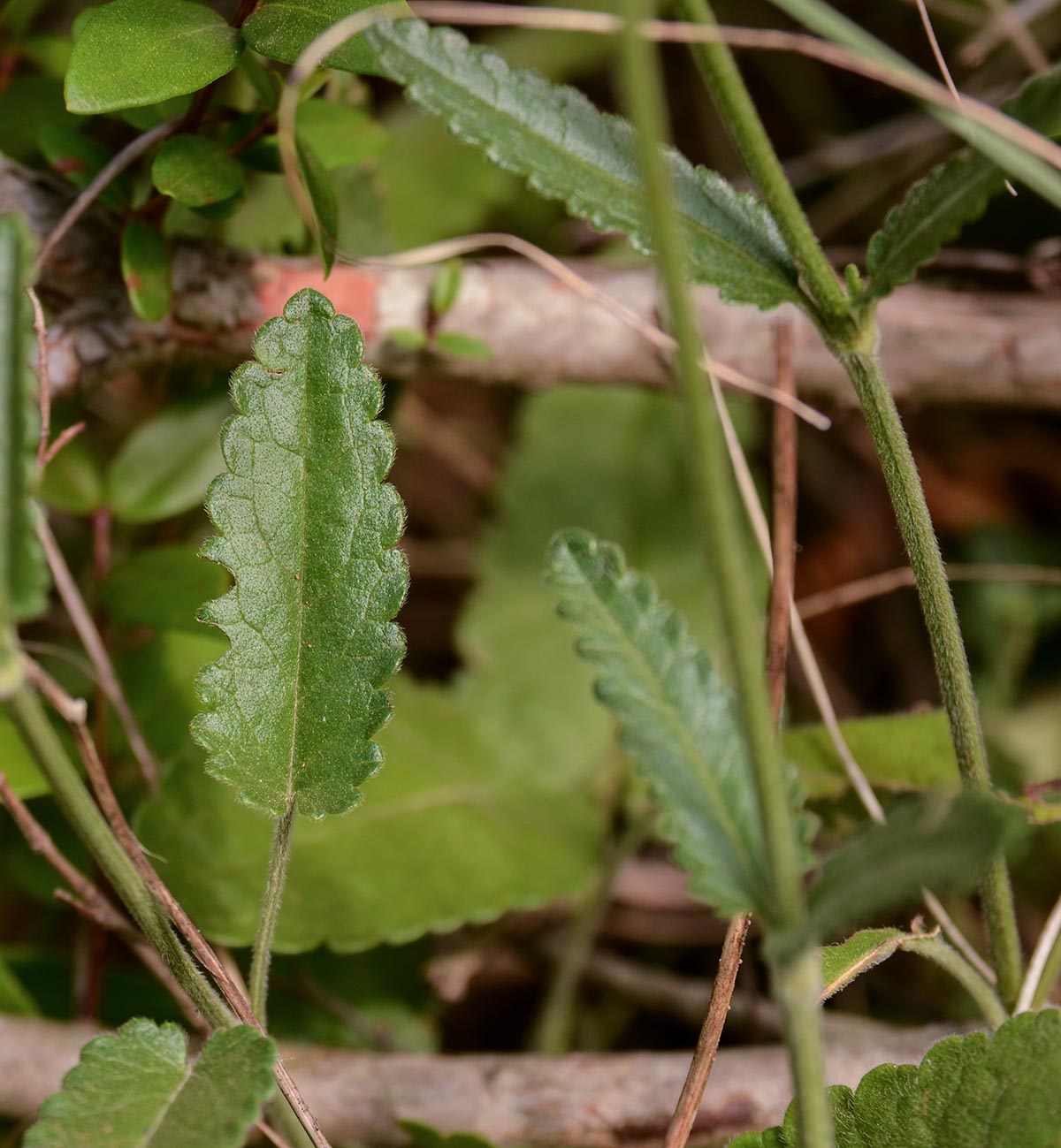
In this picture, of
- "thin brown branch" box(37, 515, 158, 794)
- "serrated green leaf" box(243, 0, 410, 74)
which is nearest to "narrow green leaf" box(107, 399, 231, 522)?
"thin brown branch" box(37, 515, 158, 794)

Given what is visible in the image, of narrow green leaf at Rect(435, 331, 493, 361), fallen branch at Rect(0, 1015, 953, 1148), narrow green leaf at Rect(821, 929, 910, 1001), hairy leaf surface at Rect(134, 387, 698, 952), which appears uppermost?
narrow green leaf at Rect(435, 331, 493, 361)

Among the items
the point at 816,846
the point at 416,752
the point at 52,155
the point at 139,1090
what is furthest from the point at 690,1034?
the point at 52,155

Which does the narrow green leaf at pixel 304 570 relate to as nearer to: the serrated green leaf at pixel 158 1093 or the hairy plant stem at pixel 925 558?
the serrated green leaf at pixel 158 1093

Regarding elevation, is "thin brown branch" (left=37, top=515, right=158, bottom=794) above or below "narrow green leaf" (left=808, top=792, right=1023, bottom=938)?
below

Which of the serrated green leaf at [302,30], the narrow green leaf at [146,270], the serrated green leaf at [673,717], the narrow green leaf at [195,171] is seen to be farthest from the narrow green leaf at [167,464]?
the serrated green leaf at [673,717]

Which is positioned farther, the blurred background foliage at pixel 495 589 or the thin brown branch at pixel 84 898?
the blurred background foliage at pixel 495 589

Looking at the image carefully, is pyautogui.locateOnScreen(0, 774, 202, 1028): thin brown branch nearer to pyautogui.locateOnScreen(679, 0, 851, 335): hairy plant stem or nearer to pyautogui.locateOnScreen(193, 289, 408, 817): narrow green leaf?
pyautogui.locateOnScreen(193, 289, 408, 817): narrow green leaf

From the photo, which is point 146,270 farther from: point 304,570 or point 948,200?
point 948,200
